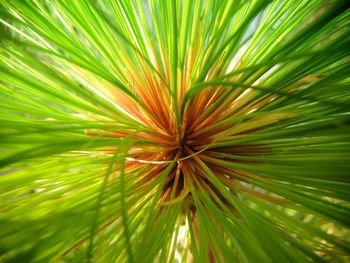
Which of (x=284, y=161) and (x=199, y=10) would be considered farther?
(x=199, y=10)

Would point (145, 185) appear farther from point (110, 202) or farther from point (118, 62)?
point (118, 62)

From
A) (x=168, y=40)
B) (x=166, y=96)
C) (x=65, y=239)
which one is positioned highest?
(x=168, y=40)

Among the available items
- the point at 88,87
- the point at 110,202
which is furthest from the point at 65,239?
the point at 88,87

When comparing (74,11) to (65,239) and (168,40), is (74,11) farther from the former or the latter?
(65,239)

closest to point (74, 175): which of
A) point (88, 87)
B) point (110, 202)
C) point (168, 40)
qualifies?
point (110, 202)

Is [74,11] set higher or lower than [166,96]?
higher

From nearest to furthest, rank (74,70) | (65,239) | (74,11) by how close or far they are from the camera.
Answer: (65,239) < (74,11) < (74,70)

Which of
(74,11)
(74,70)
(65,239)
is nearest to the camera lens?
(65,239)
